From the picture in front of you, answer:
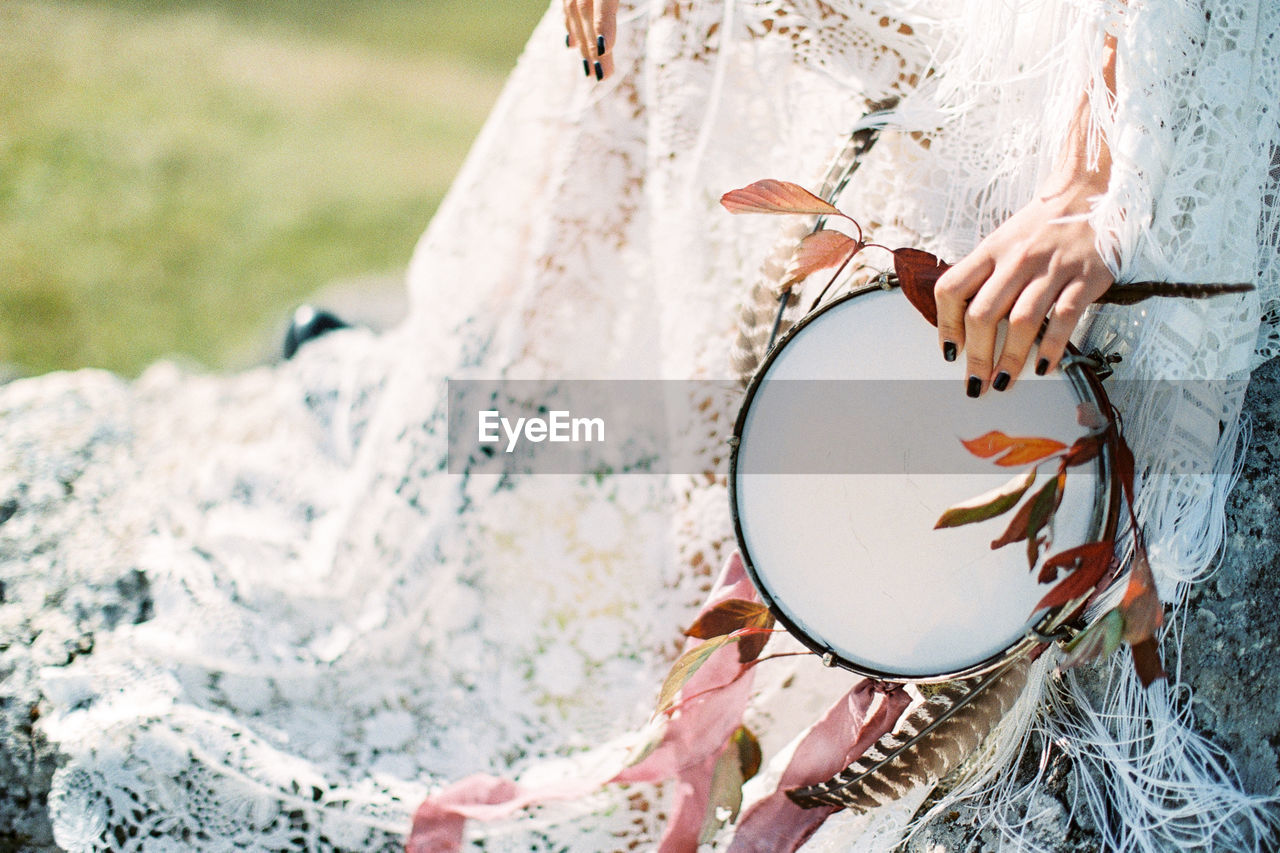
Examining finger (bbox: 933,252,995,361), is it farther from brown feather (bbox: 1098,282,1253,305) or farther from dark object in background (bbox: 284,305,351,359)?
dark object in background (bbox: 284,305,351,359)

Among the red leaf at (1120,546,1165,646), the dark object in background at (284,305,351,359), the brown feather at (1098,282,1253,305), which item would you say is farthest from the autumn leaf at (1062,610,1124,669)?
the dark object in background at (284,305,351,359)

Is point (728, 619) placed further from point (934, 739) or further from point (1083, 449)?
point (1083, 449)

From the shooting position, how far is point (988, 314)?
64 centimetres

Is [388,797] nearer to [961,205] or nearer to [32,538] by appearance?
[32,538]

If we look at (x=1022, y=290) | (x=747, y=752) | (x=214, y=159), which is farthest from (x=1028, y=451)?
(x=214, y=159)

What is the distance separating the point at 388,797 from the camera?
94cm

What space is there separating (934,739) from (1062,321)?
0.36 metres

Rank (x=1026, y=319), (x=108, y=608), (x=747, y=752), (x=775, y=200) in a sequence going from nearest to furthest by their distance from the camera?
(x=1026, y=319)
(x=775, y=200)
(x=747, y=752)
(x=108, y=608)

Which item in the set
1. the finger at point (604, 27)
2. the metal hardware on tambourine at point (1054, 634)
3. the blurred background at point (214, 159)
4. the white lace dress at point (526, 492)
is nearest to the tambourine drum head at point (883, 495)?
the metal hardware on tambourine at point (1054, 634)

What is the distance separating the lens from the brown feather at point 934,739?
75 cm

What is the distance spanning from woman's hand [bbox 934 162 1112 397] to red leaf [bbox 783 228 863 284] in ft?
0.39

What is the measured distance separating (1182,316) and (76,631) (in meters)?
1.18

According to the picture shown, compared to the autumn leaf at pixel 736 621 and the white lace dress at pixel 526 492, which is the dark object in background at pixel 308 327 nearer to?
the white lace dress at pixel 526 492

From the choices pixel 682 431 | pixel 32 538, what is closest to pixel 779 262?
pixel 682 431
